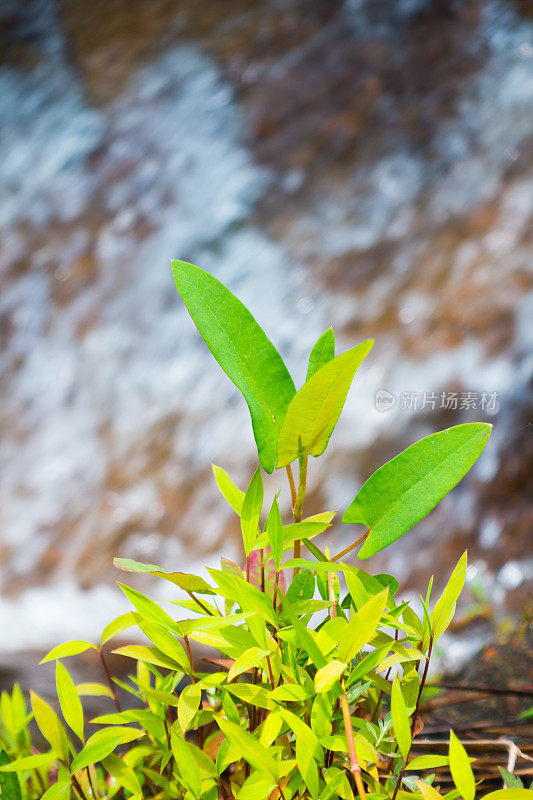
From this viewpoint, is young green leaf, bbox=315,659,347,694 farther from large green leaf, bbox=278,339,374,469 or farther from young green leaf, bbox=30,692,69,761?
young green leaf, bbox=30,692,69,761

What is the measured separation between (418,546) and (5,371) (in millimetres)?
1748

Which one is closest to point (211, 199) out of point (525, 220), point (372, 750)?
point (525, 220)

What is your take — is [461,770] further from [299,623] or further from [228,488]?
[228,488]

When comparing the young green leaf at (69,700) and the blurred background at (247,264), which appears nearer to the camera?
the young green leaf at (69,700)

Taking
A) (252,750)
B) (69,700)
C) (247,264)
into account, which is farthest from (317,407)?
(247,264)

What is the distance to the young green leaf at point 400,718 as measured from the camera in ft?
1.47

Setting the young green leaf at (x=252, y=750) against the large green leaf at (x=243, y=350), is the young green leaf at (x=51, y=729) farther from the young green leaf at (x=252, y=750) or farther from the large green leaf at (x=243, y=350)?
the large green leaf at (x=243, y=350)

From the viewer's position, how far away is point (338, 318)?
7.07 ft

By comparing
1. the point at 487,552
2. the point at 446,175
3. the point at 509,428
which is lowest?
the point at 487,552

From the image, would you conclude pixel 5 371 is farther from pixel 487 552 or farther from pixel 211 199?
pixel 487 552

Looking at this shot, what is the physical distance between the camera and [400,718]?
46 centimetres

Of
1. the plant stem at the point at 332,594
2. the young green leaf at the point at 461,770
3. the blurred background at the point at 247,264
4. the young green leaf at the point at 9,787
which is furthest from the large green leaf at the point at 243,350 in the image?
the blurred background at the point at 247,264

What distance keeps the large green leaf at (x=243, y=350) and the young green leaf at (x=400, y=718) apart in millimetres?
194

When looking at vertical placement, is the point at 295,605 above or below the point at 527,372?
below
